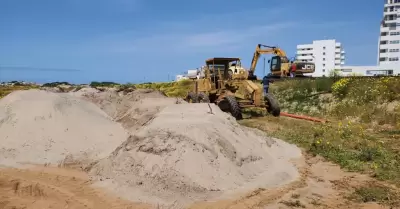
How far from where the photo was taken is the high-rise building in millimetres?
65375

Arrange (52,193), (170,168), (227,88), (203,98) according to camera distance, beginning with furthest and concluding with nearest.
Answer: (227,88)
(203,98)
(170,168)
(52,193)

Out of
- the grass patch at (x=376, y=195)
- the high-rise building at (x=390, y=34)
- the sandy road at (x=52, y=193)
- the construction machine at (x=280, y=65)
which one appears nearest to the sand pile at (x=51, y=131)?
the sandy road at (x=52, y=193)

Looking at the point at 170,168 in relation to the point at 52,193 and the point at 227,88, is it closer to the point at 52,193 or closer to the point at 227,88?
the point at 52,193

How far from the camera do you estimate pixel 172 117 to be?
900 centimetres

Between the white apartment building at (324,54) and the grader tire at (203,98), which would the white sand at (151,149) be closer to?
the grader tire at (203,98)

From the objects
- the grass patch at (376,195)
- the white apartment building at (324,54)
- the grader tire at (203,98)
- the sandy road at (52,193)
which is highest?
the white apartment building at (324,54)

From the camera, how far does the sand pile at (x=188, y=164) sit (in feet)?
20.5

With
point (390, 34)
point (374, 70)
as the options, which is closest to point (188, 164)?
point (374, 70)

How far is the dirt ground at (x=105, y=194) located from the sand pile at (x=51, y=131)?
2.95 ft

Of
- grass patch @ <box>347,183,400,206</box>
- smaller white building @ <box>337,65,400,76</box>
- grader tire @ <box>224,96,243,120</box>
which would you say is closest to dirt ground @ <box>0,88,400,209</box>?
grass patch @ <box>347,183,400,206</box>

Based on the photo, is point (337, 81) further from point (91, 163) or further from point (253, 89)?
point (91, 163)

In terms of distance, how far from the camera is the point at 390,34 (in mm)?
67500

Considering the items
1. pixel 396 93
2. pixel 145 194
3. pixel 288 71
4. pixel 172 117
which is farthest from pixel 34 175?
pixel 288 71

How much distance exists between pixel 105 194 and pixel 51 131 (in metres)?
3.63
